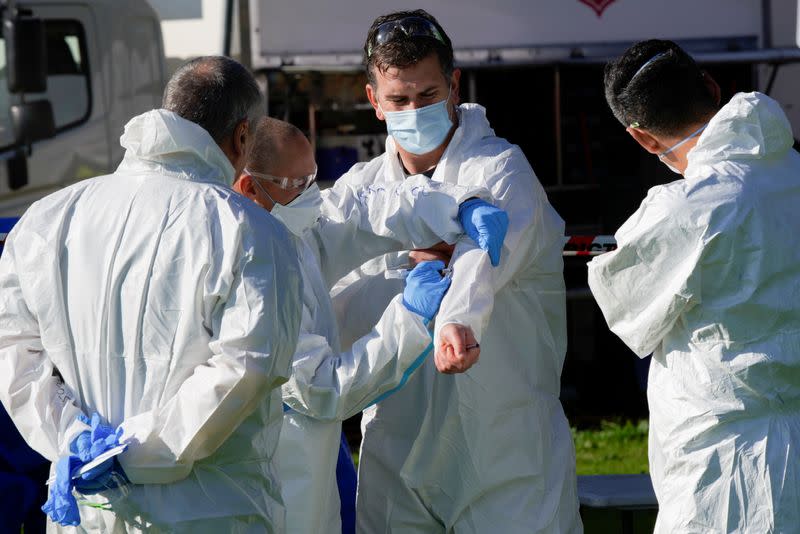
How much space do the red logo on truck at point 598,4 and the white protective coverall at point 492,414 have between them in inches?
143

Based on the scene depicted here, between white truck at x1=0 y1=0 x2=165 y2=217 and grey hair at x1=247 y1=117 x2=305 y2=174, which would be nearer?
grey hair at x1=247 y1=117 x2=305 y2=174

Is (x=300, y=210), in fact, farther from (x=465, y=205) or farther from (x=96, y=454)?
(x=96, y=454)

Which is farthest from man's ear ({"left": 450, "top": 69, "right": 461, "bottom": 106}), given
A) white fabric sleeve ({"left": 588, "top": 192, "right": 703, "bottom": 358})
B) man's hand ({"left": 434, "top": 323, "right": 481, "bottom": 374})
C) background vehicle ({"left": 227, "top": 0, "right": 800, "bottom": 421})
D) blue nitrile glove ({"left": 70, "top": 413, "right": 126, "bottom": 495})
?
background vehicle ({"left": 227, "top": 0, "right": 800, "bottom": 421})

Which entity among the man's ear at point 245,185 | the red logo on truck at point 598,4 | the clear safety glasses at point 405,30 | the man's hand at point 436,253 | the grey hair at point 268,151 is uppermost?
the red logo on truck at point 598,4

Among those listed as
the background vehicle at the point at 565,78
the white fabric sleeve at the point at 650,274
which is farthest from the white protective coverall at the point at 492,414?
the background vehicle at the point at 565,78

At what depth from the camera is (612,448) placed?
20.5 feet

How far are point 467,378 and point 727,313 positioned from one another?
76 centimetres

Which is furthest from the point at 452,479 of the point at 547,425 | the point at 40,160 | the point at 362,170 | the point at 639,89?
the point at 40,160

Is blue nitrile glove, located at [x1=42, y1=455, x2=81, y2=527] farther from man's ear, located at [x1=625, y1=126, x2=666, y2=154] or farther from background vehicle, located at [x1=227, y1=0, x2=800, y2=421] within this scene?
background vehicle, located at [x1=227, y1=0, x2=800, y2=421]

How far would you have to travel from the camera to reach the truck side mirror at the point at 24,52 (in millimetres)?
6414

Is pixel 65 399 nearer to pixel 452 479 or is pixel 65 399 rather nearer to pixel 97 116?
pixel 452 479

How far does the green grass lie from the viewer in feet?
19.0

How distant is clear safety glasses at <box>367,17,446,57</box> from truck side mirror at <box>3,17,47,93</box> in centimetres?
374

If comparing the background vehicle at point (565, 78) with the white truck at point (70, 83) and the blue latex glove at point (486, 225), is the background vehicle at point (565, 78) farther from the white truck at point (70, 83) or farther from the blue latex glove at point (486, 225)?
the blue latex glove at point (486, 225)
